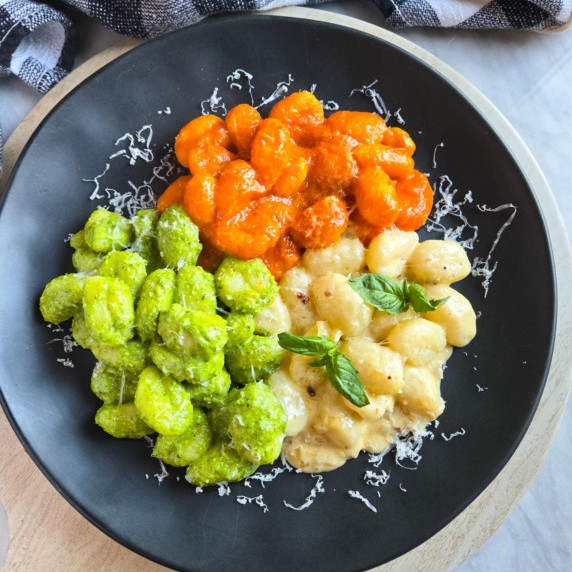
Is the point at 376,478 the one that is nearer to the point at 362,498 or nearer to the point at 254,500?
the point at 362,498

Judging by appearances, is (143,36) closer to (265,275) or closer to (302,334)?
(265,275)

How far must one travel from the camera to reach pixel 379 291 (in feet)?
6.98

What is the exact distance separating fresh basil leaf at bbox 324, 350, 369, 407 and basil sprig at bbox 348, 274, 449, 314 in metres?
0.23

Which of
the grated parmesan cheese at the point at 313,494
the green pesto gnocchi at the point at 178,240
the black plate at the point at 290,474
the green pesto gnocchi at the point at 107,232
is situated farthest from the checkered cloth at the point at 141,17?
the grated parmesan cheese at the point at 313,494

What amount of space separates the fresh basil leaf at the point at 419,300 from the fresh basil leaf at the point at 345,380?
33 centimetres

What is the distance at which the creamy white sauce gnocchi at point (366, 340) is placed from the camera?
213cm

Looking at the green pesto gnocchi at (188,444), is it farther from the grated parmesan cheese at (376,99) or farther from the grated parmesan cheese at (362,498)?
the grated parmesan cheese at (376,99)

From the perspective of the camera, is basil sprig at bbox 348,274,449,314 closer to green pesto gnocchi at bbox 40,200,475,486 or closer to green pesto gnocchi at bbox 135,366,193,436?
green pesto gnocchi at bbox 40,200,475,486

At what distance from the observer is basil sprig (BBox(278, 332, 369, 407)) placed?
6.63 ft

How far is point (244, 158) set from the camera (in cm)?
229

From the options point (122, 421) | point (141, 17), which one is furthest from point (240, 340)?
point (141, 17)

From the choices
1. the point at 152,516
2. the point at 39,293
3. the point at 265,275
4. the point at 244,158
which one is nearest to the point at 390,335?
the point at 265,275

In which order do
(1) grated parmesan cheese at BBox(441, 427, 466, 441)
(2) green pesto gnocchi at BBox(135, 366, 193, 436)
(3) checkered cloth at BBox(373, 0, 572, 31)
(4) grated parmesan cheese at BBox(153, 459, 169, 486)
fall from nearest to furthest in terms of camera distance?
(2) green pesto gnocchi at BBox(135, 366, 193, 436) < (4) grated parmesan cheese at BBox(153, 459, 169, 486) < (1) grated parmesan cheese at BBox(441, 427, 466, 441) < (3) checkered cloth at BBox(373, 0, 572, 31)

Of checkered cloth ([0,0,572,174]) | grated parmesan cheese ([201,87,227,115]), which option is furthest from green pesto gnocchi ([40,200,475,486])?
checkered cloth ([0,0,572,174])
